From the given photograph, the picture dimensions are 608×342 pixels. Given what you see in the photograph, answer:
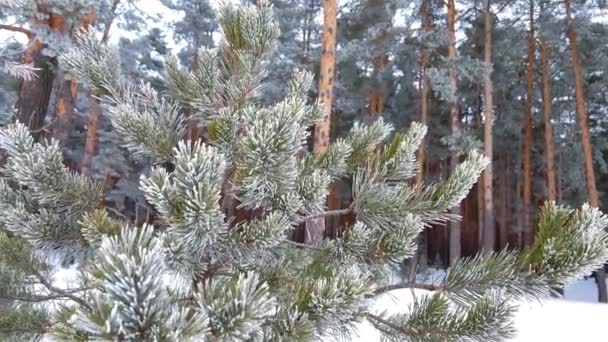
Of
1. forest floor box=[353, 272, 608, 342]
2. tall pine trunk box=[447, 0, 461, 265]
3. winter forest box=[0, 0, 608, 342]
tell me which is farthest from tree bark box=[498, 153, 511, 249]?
winter forest box=[0, 0, 608, 342]

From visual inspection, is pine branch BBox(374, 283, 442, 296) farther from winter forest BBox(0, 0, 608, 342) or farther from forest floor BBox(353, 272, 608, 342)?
forest floor BBox(353, 272, 608, 342)

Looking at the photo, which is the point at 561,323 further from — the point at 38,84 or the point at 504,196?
the point at 504,196

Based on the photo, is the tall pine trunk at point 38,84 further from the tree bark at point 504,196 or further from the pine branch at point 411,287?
the tree bark at point 504,196

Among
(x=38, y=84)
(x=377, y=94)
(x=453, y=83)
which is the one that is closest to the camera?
(x=38, y=84)

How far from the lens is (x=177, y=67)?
170 centimetres

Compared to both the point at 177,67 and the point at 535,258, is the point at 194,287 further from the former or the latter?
the point at 535,258

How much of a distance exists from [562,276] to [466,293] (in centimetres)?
28

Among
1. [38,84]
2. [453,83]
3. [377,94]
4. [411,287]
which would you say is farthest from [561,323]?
[377,94]

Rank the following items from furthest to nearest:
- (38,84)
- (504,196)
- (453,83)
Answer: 1. (504,196)
2. (453,83)
3. (38,84)

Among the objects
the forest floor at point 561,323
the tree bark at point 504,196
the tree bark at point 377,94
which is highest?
the tree bark at point 377,94

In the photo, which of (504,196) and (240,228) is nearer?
(240,228)

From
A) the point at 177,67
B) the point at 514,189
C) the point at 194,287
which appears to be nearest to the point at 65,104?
the point at 177,67

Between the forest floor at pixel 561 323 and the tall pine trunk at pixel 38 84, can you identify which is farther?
the forest floor at pixel 561 323

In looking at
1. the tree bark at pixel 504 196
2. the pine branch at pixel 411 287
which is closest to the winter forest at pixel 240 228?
the pine branch at pixel 411 287
